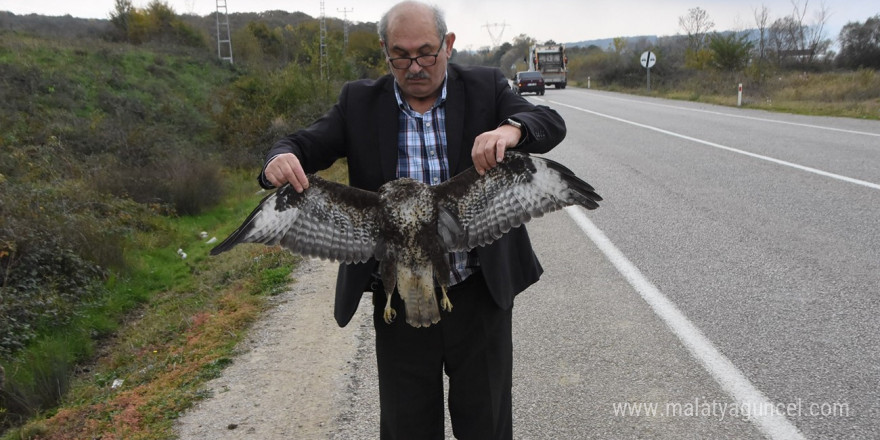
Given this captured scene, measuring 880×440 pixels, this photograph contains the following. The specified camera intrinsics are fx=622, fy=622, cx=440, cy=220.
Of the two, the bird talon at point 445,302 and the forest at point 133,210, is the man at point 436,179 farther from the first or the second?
the forest at point 133,210

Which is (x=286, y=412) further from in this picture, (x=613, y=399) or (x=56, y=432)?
(x=613, y=399)

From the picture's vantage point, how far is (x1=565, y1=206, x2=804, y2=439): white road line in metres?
3.20

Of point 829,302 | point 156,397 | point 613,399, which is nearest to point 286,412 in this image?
point 156,397

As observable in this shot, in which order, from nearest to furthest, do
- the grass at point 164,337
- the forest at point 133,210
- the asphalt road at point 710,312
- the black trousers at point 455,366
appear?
1. the black trousers at point 455,366
2. the asphalt road at point 710,312
3. the grass at point 164,337
4. the forest at point 133,210

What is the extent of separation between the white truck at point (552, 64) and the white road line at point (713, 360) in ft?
144

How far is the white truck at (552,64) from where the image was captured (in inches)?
1892

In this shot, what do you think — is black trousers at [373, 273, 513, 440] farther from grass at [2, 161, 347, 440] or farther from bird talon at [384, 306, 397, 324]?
grass at [2, 161, 347, 440]

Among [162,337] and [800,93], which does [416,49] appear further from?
[800,93]

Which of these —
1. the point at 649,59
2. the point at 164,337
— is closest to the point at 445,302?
the point at 164,337

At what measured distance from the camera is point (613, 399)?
3568 millimetres

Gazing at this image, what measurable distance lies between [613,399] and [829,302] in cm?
228

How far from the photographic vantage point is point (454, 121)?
94.1 inches

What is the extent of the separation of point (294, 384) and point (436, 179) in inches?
81.2

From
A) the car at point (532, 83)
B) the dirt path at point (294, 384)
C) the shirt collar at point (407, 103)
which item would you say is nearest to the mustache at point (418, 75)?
the shirt collar at point (407, 103)
